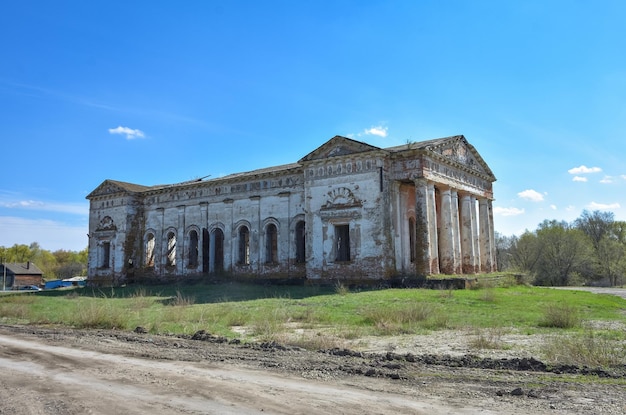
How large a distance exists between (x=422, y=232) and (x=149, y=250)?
21893 mm

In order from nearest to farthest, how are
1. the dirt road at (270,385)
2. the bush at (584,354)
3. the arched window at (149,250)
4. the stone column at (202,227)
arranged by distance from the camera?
the dirt road at (270,385), the bush at (584,354), the stone column at (202,227), the arched window at (149,250)

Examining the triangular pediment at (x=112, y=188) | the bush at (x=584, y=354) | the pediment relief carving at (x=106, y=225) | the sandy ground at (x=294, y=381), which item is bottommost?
the sandy ground at (x=294, y=381)

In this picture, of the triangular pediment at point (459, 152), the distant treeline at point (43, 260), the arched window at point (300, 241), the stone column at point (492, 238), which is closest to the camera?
the triangular pediment at point (459, 152)

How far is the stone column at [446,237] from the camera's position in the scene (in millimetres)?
26812

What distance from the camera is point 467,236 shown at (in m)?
29.6

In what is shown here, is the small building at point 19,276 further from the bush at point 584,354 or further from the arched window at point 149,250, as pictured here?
the bush at point 584,354

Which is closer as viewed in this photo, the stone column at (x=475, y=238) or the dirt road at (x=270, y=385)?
the dirt road at (x=270, y=385)

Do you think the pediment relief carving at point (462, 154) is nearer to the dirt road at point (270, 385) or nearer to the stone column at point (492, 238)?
the stone column at point (492, 238)

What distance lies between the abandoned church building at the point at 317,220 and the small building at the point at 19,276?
43796mm

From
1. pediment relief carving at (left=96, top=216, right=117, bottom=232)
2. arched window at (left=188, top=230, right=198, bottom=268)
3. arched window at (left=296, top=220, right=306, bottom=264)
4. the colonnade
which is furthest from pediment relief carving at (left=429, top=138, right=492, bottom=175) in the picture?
pediment relief carving at (left=96, top=216, right=117, bottom=232)

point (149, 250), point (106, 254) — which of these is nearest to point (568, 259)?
point (149, 250)

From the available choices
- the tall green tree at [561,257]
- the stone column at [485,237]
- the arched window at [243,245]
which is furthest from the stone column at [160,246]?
the tall green tree at [561,257]

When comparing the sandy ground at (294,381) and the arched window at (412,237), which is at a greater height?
the arched window at (412,237)

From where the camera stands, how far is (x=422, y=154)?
25156 mm
